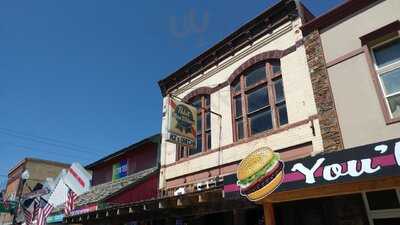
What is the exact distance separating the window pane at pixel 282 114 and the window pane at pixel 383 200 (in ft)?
11.0

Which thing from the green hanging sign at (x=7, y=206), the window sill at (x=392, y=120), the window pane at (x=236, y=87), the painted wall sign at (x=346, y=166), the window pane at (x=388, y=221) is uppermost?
the window pane at (x=236, y=87)

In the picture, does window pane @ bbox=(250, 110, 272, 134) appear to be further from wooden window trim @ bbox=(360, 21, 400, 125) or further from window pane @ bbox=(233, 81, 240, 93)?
wooden window trim @ bbox=(360, 21, 400, 125)

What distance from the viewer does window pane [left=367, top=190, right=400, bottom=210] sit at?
23.5ft

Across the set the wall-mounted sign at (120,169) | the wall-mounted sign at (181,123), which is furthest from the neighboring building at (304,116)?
the wall-mounted sign at (120,169)

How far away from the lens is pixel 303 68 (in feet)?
32.7

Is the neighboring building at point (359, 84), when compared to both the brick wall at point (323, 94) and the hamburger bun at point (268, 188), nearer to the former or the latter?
the brick wall at point (323, 94)

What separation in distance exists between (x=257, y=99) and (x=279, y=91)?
35.8 inches

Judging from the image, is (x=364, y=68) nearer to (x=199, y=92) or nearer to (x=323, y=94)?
(x=323, y=94)

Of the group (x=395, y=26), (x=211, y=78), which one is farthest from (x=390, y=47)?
(x=211, y=78)

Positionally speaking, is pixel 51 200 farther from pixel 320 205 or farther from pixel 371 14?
pixel 371 14

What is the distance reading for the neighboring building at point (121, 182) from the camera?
43.9ft

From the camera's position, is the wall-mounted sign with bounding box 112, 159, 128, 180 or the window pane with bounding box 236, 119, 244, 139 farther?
the wall-mounted sign with bounding box 112, 159, 128, 180

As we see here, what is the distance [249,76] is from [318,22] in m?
3.07

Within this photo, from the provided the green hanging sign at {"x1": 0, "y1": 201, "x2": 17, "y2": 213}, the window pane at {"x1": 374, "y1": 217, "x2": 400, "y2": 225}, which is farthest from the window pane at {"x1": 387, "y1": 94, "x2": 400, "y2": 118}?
the green hanging sign at {"x1": 0, "y1": 201, "x2": 17, "y2": 213}
